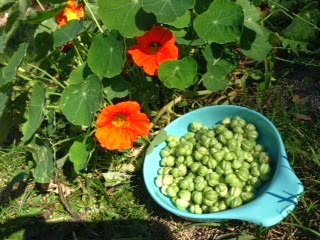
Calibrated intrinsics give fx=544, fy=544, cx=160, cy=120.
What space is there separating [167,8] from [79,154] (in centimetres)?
60

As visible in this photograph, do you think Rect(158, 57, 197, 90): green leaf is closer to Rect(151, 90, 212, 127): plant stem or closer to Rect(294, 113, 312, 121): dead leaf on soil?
Rect(151, 90, 212, 127): plant stem

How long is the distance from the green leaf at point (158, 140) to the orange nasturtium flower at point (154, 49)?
221mm

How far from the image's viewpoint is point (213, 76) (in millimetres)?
1889

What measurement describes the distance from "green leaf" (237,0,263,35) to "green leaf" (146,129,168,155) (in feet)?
1.54

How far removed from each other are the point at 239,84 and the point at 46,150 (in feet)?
2.55

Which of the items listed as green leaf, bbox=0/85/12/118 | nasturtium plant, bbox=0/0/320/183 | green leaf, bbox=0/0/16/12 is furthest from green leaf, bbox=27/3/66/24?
green leaf, bbox=0/85/12/118

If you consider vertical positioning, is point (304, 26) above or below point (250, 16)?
below

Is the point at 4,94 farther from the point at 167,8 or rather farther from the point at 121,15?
the point at 167,8

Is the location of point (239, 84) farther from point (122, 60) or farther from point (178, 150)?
point (122, 60)

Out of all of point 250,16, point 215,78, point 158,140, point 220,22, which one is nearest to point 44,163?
point 158,140

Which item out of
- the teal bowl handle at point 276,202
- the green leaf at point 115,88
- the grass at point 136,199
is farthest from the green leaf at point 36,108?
the teal bowl handle at point 276,202

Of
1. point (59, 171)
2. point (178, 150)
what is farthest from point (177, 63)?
point (59, 171)

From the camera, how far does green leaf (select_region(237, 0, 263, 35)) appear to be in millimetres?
1862

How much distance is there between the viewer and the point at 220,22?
5.82 feet
